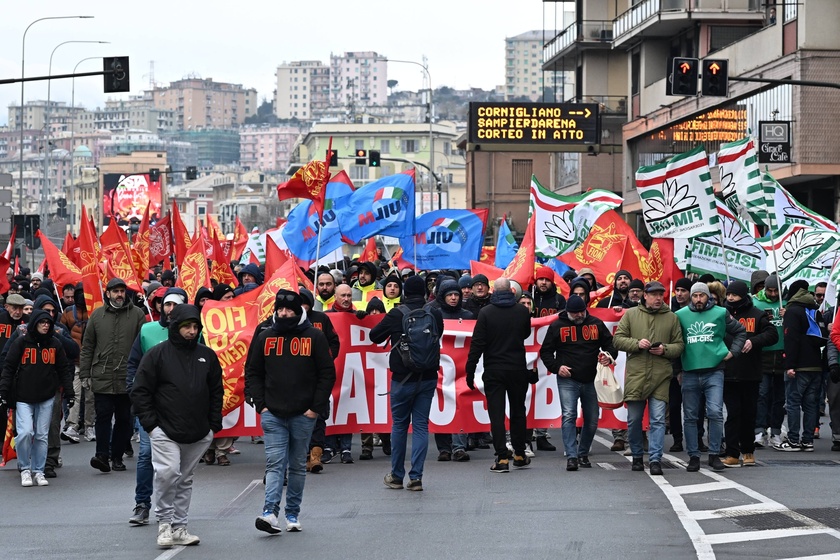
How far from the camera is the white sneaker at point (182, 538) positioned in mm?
10219

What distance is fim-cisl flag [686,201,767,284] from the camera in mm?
20922

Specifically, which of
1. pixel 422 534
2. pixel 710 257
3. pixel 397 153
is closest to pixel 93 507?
pixel 422 534

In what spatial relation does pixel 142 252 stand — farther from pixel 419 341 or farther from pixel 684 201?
pixel 419 341

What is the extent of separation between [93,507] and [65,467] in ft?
9.69

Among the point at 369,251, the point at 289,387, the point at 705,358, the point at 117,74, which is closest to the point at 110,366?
the point at 289,387

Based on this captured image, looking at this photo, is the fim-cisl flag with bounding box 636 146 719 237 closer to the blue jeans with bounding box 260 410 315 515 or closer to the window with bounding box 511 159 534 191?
the blue jeans with bounding box 260 410 315 515

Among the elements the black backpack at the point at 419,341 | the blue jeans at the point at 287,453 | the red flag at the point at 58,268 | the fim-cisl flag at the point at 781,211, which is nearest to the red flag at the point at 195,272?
the red flag at the point at 58,268

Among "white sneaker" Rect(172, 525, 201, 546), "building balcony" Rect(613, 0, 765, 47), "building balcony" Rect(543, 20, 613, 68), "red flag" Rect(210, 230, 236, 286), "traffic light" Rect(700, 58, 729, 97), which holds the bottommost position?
"white sneaker" Rect(172, 525, 201, 546)

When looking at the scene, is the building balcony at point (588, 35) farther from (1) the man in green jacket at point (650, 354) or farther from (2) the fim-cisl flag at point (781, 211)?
(1) the man in green jacket at point (650, 354)

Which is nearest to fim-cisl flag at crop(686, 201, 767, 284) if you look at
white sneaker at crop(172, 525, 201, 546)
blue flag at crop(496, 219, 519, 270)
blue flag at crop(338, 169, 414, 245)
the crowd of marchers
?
the crowd of marchers

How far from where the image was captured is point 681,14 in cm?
4625

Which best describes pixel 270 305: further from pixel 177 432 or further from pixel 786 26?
pixel 786 26

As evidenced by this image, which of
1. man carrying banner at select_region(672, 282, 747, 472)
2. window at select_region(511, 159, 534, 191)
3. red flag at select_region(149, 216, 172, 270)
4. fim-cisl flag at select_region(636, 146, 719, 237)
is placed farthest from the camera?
window at select_region(511, 159, 534, 191)

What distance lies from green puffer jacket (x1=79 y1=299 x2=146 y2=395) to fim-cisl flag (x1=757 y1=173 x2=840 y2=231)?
7579 millimetres
